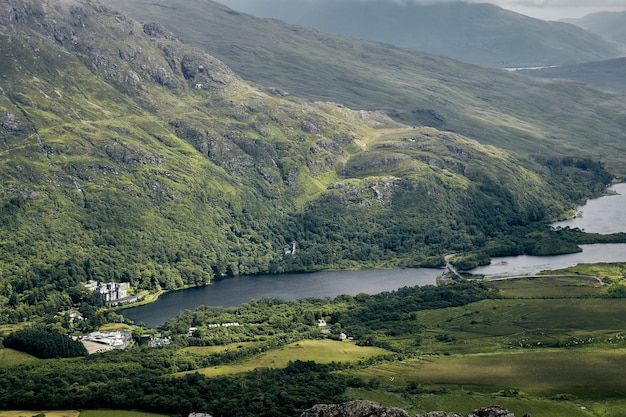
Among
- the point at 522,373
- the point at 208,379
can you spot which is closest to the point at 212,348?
the point at 208,379

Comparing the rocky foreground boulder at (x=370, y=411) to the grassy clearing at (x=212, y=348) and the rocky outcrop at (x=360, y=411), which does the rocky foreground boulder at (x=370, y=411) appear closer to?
the rocky outcrop at (x=360, y=411)

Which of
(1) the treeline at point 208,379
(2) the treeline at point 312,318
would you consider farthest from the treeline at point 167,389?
(2) the treeline at point 312,318

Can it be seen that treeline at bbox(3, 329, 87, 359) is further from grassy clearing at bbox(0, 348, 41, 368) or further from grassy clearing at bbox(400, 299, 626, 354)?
grassy clearing at bbox(400, 299, 626, 354)

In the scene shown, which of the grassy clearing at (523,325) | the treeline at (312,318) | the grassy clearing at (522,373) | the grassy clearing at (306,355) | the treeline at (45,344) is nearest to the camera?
the grassy clearing at (522,373)

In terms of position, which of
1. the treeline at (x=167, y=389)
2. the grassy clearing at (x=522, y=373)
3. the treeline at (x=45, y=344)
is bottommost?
the grassy clearing at (x=522, y=373)

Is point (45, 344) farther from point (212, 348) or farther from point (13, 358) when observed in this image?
point (212, 348)
